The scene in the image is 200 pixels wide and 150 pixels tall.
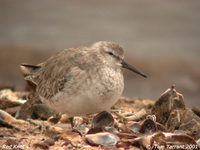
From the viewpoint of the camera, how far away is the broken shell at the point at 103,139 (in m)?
4.87

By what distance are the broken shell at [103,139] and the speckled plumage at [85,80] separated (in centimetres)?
63

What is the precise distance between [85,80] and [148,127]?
1177mm

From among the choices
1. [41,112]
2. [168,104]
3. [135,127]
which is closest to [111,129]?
[135,127]

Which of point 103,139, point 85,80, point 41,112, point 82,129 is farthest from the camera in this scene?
point 41,112

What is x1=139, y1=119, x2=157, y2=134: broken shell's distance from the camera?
206 inches

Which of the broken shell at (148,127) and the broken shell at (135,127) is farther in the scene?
the broken shell at (135,127)

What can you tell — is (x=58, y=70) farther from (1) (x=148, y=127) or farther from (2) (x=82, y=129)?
(1) (x=148, y=127)

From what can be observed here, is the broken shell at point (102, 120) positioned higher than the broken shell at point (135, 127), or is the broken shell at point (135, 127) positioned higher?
the broken shell at point (102, 120)

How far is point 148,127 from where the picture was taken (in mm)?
5273

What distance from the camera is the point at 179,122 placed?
577 cm

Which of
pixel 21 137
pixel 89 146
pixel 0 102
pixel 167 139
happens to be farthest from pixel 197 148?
pixel 0 102

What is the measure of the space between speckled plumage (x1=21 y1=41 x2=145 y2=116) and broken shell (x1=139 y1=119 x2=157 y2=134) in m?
0.65

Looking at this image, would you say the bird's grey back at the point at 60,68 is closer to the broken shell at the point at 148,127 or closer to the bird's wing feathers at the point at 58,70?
the bird's wing feathers at the point at 58,70

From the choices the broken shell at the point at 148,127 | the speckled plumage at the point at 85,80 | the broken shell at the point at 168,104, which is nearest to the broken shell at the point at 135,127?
the broken shell at the point at 148,127
